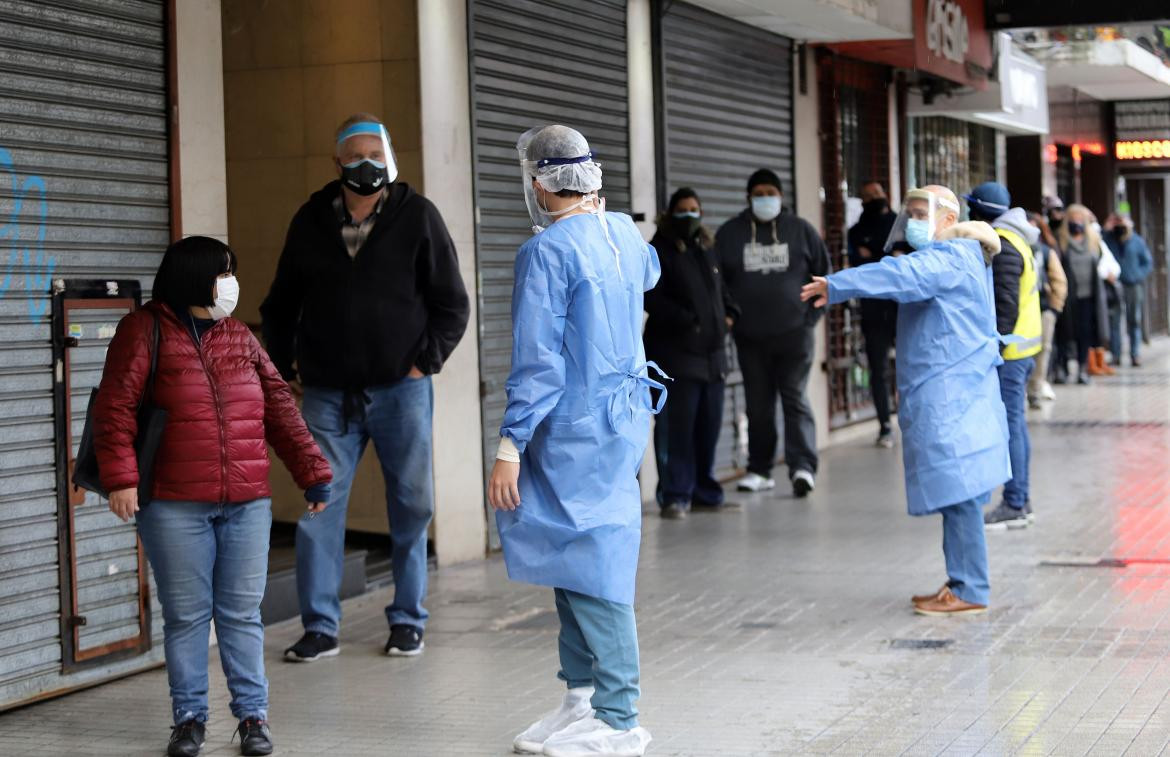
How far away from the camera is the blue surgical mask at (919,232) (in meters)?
7.65

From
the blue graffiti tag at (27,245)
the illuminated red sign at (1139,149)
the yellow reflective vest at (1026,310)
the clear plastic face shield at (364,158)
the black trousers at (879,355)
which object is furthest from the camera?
the illuminated red sign at (1139,149)

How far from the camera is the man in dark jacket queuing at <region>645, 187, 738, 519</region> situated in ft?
35.0

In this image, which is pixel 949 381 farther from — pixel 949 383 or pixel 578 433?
pixel 578 433

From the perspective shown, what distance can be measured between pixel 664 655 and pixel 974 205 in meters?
3.44

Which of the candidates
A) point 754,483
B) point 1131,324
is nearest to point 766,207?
point 754,483

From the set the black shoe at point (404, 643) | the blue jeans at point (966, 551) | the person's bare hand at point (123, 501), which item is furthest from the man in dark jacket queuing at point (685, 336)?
the person's bare hand at point (123, 501)

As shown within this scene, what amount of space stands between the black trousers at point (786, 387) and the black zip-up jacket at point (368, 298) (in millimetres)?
4856

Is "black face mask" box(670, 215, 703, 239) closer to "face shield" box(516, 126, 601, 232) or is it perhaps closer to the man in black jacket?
the man in black jacket

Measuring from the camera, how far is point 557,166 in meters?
5.46

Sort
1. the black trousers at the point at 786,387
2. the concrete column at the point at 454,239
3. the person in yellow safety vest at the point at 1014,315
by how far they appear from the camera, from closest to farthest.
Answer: the concrete column at the point at 454,239, the person in yellow safety vest at the point at 1014,315, the black trousers at the point at 786,387

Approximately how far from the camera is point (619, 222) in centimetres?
559

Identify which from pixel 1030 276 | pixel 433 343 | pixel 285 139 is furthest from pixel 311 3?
pixel 1030 276

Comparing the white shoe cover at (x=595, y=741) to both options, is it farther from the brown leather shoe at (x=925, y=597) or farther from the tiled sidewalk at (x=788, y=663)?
the brown leather shoe at (x=925, y=597)

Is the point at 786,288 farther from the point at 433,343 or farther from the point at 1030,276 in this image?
the point at 433,343
